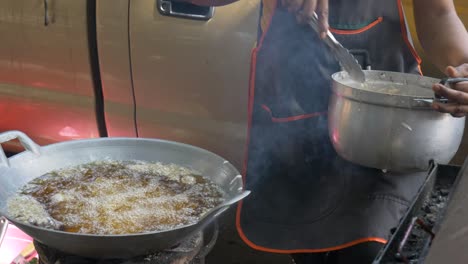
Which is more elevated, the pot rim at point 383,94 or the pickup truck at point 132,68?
the pot rim at point 383,94

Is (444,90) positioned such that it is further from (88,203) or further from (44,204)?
(44,204)

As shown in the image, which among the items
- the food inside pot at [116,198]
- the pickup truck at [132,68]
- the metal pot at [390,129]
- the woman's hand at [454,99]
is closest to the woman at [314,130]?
the metal pot at [390,129]

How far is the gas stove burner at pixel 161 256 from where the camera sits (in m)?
1.20

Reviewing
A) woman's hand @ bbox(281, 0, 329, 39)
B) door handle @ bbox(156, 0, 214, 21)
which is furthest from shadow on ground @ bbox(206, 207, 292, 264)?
woman's hand @ bbox(281, 0, 329, 39)

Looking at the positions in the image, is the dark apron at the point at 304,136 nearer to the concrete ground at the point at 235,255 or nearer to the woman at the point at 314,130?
the woman at the point at 314,130

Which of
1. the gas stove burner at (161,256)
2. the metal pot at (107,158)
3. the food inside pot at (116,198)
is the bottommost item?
the gas stove burner at (161,256)

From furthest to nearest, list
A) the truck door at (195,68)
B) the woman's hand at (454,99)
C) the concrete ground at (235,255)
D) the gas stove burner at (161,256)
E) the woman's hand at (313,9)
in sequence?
1. the concrete ground at (235,255)
2. the truck door at (195,68)
3. the woman's hand at (313,9)
4. the woman's hand at (454,99)
5. the gas stove burner at (161,256)

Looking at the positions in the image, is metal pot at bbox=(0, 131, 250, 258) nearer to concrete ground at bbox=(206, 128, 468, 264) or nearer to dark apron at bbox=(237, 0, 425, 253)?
dark apron at bbox=(237, 0, 425, 253)

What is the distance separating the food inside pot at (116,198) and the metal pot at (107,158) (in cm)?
3

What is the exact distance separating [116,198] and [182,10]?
5.33 ft

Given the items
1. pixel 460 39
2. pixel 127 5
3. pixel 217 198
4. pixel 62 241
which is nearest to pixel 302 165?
pixel 217 198

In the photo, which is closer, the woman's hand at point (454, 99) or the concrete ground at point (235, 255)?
the woman's hand at point (454, 99)

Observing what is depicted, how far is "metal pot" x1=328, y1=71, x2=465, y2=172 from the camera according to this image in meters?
1.40

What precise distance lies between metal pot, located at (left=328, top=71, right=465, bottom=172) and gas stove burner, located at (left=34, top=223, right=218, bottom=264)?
23.1 inches
